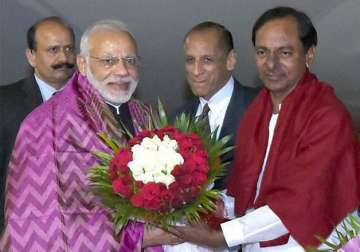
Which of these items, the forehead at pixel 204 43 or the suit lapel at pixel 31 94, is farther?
the suit lapel at pixel 31 94

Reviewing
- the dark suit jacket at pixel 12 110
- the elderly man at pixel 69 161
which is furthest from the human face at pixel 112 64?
the dark suit jacket at pixel 12 110

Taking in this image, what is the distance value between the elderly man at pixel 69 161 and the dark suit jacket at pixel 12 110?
31.3 inches

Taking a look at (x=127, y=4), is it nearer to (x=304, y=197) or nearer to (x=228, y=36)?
(x=228, y=36)

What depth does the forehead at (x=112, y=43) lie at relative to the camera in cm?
362

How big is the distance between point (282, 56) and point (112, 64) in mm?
692

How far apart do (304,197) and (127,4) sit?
10.5ft

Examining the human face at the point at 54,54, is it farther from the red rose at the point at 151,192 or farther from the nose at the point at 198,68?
the red rose at the point at 151,192

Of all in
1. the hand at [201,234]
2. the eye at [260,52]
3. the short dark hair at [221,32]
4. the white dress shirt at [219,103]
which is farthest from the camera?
the short dark hair at [221,32]

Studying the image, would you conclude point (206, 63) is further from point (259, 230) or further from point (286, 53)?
point (259, 230)

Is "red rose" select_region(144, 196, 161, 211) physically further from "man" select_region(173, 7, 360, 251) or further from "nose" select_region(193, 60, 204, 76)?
"nose" select_region(193, 60, 204, 76)

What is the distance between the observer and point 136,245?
140 inches

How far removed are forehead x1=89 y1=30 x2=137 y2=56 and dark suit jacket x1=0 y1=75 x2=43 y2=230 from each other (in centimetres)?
94

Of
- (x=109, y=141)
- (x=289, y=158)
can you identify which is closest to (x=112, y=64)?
(x=109, y=141)

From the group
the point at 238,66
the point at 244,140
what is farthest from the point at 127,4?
the point at 244,140
